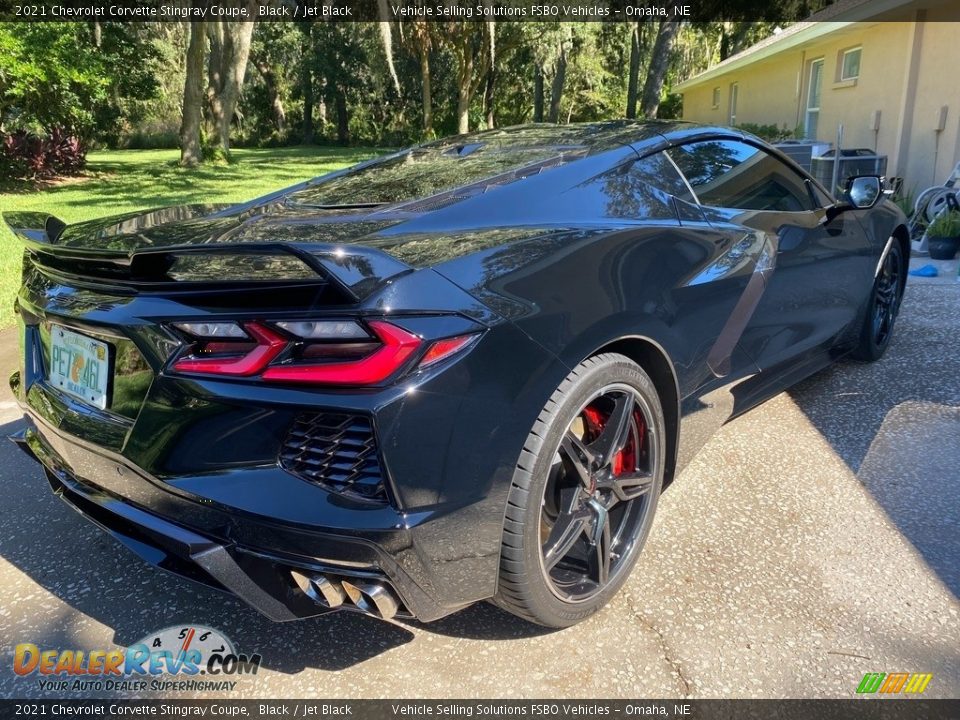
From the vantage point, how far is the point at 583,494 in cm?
224

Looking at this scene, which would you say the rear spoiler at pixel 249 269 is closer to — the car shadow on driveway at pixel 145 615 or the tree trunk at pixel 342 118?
the car shadow on driveway at pixel 145 615

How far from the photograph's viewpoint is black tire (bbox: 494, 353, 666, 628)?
1939 mm

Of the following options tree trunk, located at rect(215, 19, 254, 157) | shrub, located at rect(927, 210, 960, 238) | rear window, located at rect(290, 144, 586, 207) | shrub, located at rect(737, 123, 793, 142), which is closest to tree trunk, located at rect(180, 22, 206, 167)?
tree trunk, located at rect(215, 19, 254, 157)

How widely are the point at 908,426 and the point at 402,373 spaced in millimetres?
3047

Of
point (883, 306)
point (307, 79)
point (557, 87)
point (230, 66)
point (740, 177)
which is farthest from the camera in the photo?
point (307, 79)

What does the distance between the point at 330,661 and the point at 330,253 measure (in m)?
1.26

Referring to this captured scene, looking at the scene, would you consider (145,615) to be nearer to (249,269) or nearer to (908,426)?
(249,269)

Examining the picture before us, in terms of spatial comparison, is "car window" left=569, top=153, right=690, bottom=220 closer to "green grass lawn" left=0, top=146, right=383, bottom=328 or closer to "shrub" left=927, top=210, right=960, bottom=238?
"shrub" left=927, top=210, right=960, bottom=238

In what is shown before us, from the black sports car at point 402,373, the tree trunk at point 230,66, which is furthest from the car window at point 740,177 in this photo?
the tree trunk at point 230,66

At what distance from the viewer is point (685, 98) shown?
29.6 meters

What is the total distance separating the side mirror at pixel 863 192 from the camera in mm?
3703

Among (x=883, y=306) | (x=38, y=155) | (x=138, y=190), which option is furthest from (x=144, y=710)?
(x=38, y=155)

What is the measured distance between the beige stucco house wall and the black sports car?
28.8 ft

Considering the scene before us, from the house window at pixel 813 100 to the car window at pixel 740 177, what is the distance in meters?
12.9
